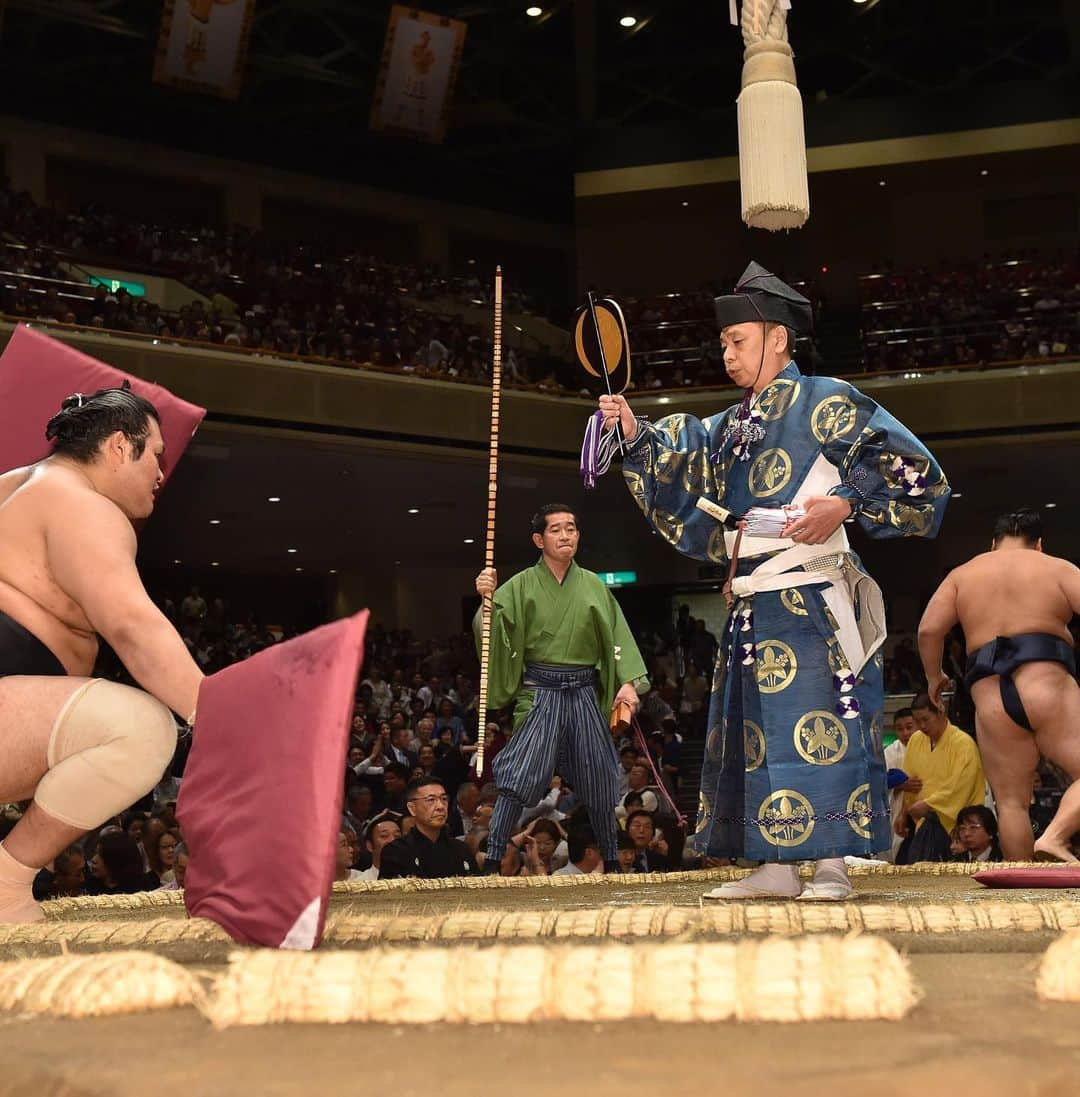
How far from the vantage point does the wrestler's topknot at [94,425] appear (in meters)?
1.95

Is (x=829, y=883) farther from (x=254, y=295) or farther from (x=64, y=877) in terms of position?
(x=254, y=295)

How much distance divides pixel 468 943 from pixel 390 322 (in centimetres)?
880

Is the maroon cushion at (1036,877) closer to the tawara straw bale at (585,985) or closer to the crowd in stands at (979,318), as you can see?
the tawara straw bale at (585,985)

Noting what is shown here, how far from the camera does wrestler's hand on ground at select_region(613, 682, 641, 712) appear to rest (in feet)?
11.4

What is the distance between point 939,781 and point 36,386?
310cm

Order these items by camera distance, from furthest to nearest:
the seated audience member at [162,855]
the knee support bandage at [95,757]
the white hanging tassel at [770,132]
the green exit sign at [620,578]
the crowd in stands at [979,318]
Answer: the green exit sign at [620,578], the crowd in stands at [979,318], the seated audience member at [162,855], the white hanging tassel at [770,132], the knee support bandage at [95,757]

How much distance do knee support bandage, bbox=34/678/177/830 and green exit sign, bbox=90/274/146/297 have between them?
7.88 metres

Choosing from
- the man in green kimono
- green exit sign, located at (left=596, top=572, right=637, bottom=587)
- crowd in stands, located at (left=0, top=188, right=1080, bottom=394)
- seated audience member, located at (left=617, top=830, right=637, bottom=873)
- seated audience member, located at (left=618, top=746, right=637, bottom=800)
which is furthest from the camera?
green exit sign, located at (left=596, top=572, right=637, bottom=587)

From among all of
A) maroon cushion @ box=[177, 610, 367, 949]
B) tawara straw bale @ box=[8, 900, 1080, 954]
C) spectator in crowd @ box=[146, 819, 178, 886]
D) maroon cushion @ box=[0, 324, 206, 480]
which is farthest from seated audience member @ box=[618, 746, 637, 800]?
maroon cushion @ box=[177, 610, 367, 949]

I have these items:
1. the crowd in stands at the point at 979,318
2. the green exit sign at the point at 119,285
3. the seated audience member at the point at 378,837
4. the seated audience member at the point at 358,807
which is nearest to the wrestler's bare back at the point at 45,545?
the seated audience member at the point at 378,837

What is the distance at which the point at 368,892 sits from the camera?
2.80 metres

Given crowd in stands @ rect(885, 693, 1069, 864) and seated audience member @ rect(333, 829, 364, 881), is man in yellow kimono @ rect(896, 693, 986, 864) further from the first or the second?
seated audience member @ rect(333, 829, 364, 881)

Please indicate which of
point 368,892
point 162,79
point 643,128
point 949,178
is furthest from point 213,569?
point 368,892

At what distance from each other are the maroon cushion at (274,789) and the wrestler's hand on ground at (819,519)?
1.03 m
